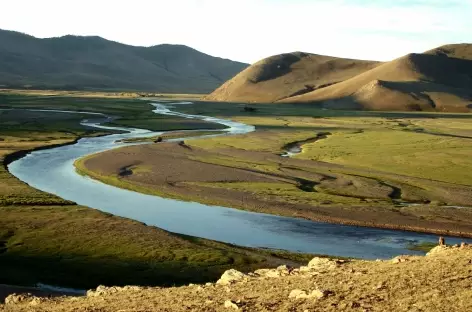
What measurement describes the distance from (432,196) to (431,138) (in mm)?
43343

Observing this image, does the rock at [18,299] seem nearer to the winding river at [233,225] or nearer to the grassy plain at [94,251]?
the grassy plain at [94,251]

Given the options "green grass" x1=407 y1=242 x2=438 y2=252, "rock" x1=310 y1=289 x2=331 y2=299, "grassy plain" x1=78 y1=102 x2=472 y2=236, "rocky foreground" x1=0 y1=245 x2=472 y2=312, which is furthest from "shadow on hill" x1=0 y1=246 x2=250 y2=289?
"grassy plain" x1=78 y1=102 x2=472 y2=236

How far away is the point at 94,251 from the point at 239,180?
23.9 m

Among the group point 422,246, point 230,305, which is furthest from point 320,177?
point 230,305

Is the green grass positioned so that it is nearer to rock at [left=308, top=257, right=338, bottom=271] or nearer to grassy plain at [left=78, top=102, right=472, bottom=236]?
grassy plain at [left=78, top=102, right=472, bottom=236]

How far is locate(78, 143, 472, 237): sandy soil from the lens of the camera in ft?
125

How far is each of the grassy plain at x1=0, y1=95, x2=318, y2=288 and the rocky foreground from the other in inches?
238

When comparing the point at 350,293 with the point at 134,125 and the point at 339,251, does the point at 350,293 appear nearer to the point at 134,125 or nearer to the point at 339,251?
the point at 339,251

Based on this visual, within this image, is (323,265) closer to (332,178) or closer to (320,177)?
(332,178)

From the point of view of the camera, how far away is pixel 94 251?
2797 centimetres

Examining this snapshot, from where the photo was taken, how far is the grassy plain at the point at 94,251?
957 inches

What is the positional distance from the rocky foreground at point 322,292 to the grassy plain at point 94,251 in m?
6.05

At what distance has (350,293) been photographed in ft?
47.6

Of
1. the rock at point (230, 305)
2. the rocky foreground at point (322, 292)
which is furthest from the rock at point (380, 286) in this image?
the rock at point (230, 305)
